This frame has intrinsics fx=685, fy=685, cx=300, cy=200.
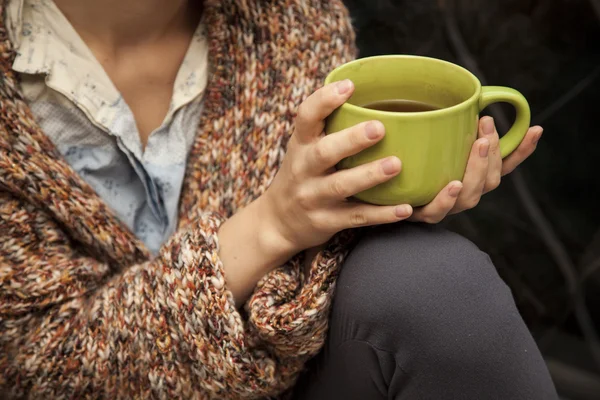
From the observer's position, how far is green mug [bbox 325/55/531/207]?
516 mm

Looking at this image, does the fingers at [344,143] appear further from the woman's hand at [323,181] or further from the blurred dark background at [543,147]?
the blurred dark background at [543,147]

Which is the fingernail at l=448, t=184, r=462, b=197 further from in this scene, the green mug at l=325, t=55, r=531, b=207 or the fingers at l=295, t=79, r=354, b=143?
the fingers at l=295, t=79, r=354, b=143

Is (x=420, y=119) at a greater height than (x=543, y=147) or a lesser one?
greater

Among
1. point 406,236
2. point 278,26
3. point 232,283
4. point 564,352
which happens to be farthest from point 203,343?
point 564,352

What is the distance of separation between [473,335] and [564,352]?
2.50 ft

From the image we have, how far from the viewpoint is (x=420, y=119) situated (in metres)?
0.51

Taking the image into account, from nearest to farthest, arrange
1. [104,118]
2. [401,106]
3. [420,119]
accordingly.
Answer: [420,119]
[401,106]
[104,118]

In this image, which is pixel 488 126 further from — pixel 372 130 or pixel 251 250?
pixel 251 250

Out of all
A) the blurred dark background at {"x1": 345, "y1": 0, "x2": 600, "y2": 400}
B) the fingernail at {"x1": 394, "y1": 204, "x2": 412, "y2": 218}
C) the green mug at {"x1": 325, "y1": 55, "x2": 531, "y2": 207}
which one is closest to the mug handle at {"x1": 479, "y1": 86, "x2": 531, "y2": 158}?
the green mug at {"x1": 325, "y1": 55, "x2": 531, "y2": 207}

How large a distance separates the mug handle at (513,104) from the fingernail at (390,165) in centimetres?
10

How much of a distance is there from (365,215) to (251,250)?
147 mm

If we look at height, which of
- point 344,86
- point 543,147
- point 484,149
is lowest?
point 543,147

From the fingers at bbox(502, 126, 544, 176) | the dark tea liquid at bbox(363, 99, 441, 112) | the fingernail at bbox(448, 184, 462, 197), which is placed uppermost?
the dark tea liquid at bbox(363, 99, 441, 112)

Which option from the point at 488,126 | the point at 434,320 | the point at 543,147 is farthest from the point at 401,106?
the point at 543,147
